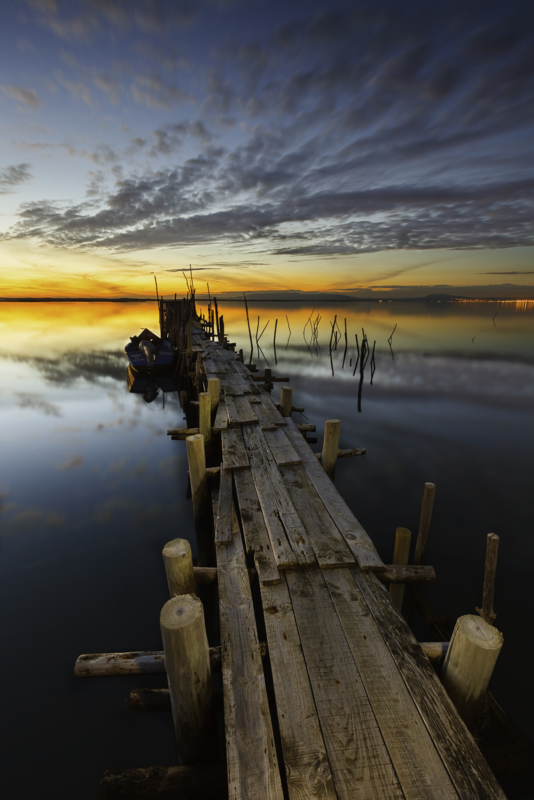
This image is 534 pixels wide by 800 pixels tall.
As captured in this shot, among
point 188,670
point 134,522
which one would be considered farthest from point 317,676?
point 134,522

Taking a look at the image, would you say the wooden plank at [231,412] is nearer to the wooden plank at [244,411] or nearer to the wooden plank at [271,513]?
the wooden plank at [244,411]

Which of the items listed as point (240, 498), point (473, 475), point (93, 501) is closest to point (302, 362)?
point (473, 475)

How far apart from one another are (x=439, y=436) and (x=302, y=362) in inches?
651

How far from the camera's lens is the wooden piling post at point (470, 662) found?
2361 mm

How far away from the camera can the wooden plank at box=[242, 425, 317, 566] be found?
3.92 metres

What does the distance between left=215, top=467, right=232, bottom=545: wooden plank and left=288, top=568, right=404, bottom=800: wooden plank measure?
4.22 ft

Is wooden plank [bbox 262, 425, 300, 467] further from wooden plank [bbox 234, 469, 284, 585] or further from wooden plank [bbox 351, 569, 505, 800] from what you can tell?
wooden plank [bbox 351, 569, 505, 800]

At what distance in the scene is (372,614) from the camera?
318 cm

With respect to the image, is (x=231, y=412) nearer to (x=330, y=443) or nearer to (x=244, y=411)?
(x=244, y=411)

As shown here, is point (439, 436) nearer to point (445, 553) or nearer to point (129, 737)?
point (445, 553)

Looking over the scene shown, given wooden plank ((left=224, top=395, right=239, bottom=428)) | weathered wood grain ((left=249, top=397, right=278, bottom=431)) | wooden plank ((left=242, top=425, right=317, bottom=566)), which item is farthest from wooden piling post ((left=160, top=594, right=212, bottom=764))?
wooden plank ((left=224, top=395, right=239, bottom=428))

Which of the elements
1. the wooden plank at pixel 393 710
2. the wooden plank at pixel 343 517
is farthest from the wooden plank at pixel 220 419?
the wooden plank at pixel 393 710

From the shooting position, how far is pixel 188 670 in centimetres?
253

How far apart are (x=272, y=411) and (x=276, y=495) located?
3776 millimetres
